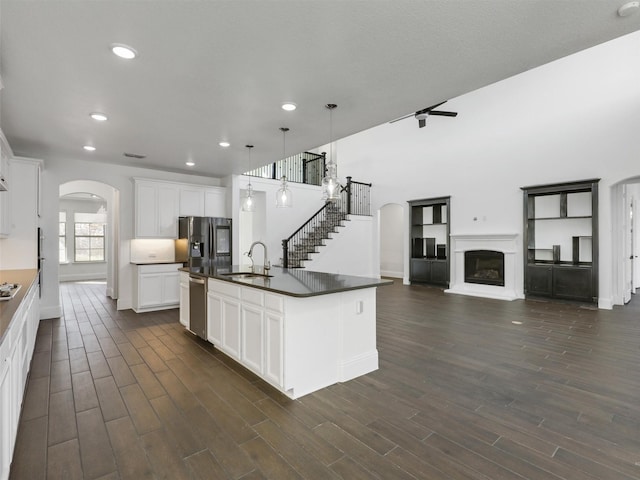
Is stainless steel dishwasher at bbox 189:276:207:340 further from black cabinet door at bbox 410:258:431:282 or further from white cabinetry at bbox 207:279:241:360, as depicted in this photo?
black cabinet door at bbox 410:258:431:282

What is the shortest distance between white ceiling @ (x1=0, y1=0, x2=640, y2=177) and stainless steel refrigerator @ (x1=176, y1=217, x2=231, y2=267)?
8.25 ft

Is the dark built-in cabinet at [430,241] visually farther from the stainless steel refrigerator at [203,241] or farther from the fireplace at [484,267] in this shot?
the stainless steel refrigerator at [203,241]

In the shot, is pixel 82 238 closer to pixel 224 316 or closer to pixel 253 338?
pixel 224 316

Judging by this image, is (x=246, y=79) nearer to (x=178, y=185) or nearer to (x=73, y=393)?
(x=73, y=393)

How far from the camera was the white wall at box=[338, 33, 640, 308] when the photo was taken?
612cm

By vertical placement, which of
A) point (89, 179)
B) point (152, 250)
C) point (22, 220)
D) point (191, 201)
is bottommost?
point (152, 250)

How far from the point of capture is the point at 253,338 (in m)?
3.13

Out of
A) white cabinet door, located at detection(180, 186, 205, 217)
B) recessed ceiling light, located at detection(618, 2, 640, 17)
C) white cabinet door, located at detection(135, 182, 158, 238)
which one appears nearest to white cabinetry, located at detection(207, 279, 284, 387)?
recessed ceiling light, located at detection(618, 2, 640, 17)

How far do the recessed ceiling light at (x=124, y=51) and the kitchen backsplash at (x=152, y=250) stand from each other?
472 centimetres

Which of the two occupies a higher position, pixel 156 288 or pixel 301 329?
pixel 301 329

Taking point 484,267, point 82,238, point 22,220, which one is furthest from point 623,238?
point 82,238

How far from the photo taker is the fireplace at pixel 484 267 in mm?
7801

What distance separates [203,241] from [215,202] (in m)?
1.13

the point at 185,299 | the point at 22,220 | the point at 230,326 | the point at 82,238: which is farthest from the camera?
the point at 82,238
